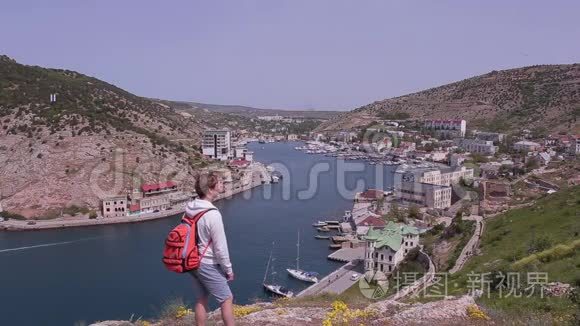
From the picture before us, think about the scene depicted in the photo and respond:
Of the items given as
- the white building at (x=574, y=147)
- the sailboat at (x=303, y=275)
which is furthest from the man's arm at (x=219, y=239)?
the white building at (x=574, y=147)

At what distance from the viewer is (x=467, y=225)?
16.5 m

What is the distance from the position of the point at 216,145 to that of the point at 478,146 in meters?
26.4

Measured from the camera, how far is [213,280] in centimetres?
247

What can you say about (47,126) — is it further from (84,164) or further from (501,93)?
(501,93)

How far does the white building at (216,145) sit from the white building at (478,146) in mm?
25031

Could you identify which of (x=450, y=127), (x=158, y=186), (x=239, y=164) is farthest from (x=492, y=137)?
(x=158, y=186)

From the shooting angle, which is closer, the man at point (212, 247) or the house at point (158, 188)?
the man at point (212, 247)

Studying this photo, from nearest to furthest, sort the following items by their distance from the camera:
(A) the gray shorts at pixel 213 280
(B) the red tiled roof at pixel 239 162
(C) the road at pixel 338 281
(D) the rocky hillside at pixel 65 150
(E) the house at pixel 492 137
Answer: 1. (A) the gray shorts at pixel 213 280
2. (C) the road at pixel 338 281
3. (D) the rocky hillside at pixel 65 150
4. (B) the red tiled roof at pixel 239 162
5. (E) the house at pixel 492 137

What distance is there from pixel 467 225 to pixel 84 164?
23.9 meters

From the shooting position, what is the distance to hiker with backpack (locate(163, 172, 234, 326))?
2.37 meters

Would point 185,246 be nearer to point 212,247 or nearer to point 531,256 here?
point 212,247

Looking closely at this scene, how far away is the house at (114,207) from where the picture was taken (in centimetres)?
2703

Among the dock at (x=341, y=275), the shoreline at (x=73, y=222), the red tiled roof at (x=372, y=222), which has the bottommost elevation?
the dock at (x=341, y=275)

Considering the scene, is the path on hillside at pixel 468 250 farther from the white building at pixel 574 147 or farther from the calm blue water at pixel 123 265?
the white building at pixel 574 147
